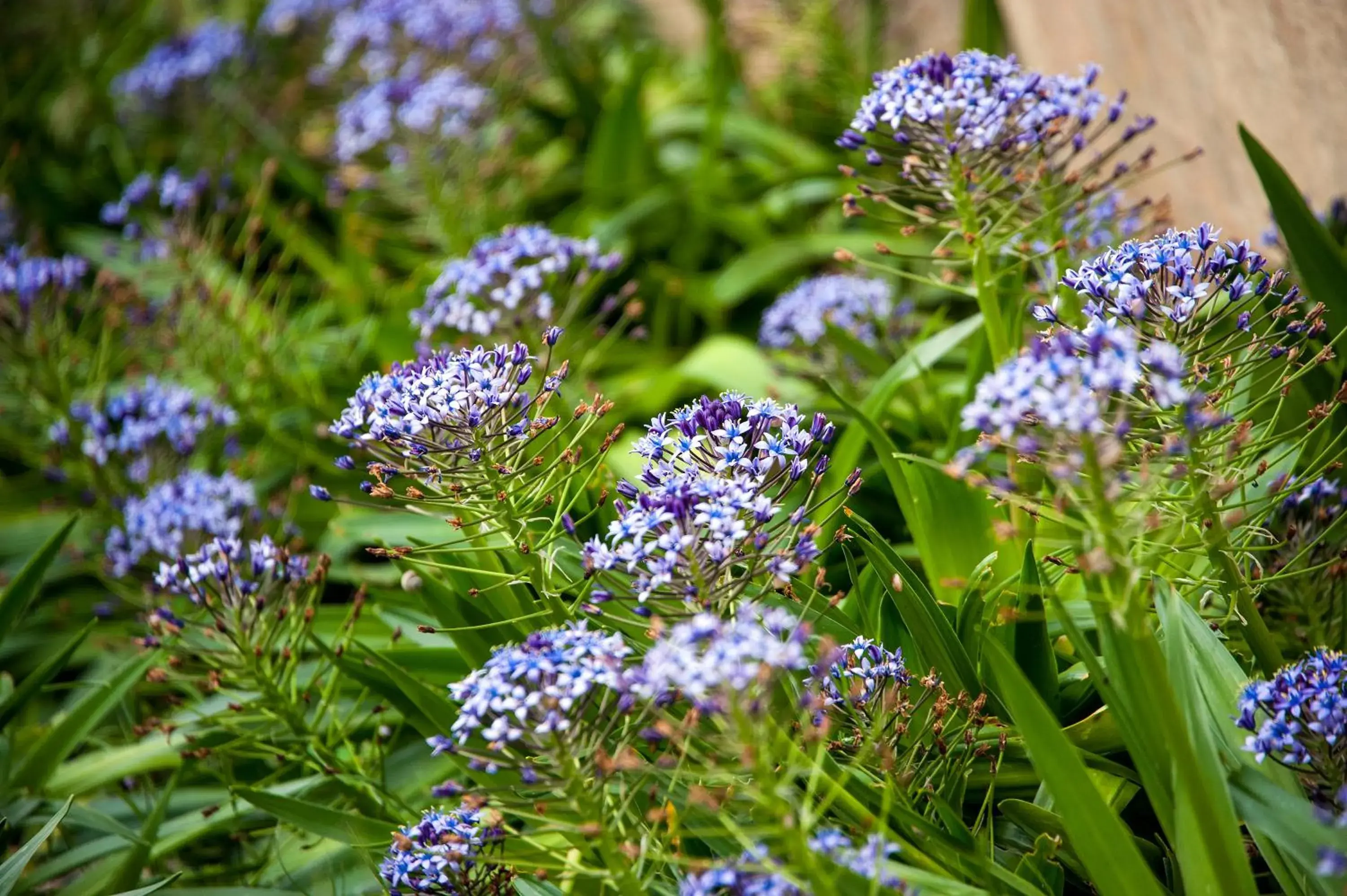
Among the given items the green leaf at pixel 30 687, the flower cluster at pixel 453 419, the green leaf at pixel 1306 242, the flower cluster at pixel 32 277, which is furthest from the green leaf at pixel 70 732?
the green leaf at pixel 1306 242

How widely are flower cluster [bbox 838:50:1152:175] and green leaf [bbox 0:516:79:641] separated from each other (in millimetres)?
1974

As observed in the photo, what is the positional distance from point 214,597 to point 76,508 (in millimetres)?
1715

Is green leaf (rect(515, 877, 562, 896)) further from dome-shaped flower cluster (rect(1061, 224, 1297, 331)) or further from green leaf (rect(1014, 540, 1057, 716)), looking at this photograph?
dome-shaped flower cluster (rect(1061, 224, 1297, 331))

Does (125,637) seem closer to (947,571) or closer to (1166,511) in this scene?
(947,571)

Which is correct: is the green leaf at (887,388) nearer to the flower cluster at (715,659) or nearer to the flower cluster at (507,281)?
the flower cluster at (507,281)

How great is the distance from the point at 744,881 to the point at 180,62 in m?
4.70

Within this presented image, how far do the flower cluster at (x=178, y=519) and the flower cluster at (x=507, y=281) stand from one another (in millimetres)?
704

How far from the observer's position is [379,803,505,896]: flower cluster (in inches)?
62.9

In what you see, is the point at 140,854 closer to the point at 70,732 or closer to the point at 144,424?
the point at 70,732

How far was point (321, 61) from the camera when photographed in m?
6.17

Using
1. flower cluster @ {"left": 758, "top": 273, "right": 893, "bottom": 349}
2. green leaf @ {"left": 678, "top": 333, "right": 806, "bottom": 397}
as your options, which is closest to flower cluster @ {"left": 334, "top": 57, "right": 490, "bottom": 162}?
green leaf @ {"left": 678, "top": 333, "right": 806, "bottom": 397}

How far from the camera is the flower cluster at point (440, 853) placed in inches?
62.9

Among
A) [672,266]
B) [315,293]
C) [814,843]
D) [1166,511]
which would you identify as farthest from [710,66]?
[814,843]

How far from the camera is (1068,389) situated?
1.32 m
